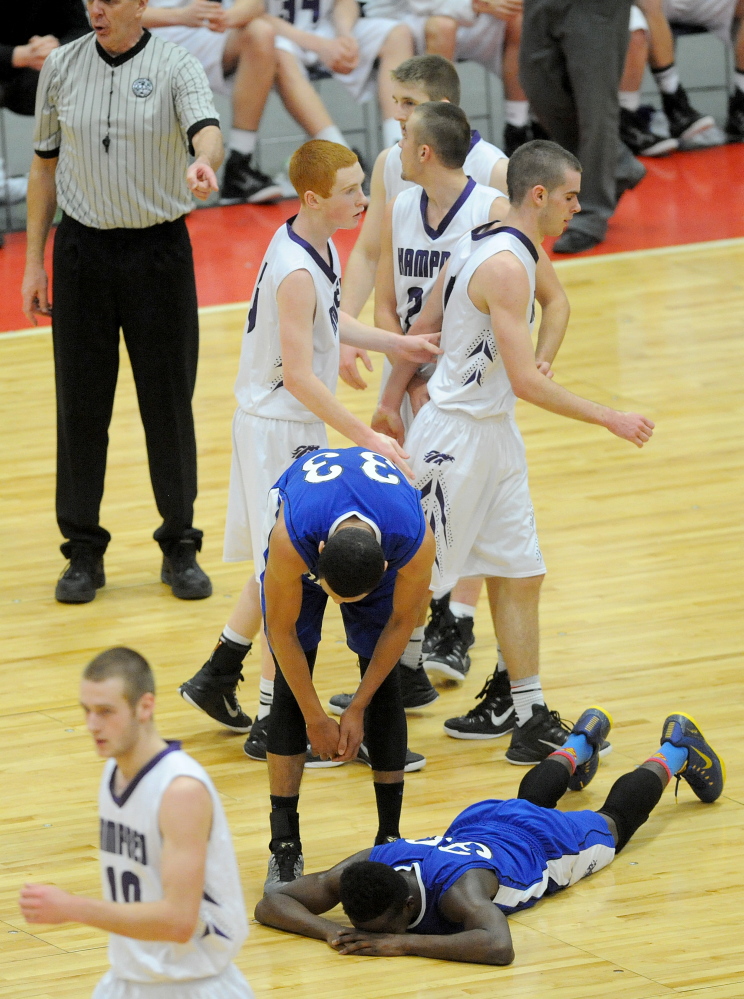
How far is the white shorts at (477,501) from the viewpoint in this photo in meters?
4.21

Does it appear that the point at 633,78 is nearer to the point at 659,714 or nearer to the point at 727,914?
the point at 659,714

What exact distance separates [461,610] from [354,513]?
1.61 m

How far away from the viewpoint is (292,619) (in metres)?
3.42

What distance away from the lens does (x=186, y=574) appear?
531 cm

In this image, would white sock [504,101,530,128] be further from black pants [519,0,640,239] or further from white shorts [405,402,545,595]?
white shorts [405,402,545,595]

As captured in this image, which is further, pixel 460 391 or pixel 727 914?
pixel 460 391

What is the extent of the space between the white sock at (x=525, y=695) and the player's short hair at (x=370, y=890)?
3.44 ft

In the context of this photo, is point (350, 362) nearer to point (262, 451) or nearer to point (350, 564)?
point (262, 451)

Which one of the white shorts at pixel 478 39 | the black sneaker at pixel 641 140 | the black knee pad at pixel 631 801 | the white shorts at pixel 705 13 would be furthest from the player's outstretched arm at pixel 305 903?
the white shorts at pixel 705 13

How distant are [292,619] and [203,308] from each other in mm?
5027

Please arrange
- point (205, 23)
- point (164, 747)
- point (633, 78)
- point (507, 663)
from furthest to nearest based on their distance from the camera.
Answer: point (633, 78), point (205, 23), point (507, 663), point (164, 747)

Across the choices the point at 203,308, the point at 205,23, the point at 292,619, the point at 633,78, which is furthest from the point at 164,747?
the point at 633,78

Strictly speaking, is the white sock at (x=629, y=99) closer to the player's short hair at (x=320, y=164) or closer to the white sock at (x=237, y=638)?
the player's short hair at (x=320, y=164)

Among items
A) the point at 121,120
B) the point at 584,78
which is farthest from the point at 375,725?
the point at 584,78
